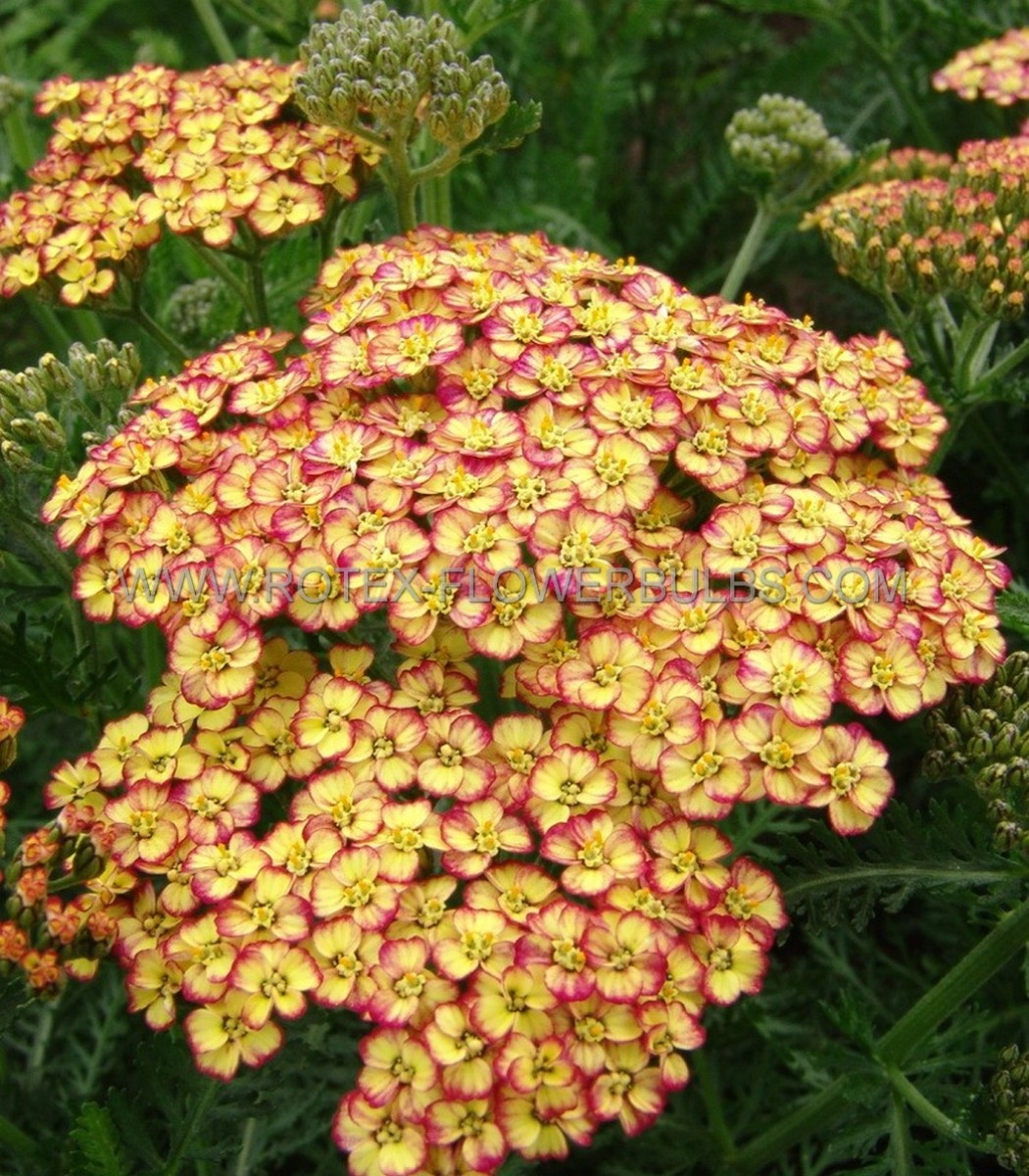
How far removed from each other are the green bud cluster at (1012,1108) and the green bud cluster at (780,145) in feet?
6.79

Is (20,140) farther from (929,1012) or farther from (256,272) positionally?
(929,1012)

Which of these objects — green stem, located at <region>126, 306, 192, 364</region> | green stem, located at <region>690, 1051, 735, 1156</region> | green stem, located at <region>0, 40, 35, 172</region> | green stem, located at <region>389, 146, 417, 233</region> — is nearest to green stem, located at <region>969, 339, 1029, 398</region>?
green stem, located at <region>389, 146, 417, 233</region>

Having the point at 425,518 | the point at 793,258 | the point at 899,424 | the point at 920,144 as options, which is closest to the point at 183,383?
the point at 425,518

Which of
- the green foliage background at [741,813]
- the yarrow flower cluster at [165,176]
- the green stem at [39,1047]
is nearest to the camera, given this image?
the green foliage background at [741,813]

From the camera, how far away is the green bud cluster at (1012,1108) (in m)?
2.12

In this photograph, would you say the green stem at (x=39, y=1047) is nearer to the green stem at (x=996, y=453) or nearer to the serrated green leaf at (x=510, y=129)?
the serrated green leaf at (x=510, y=129)

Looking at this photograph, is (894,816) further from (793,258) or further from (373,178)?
(793,258)

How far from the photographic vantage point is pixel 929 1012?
2.34 metres

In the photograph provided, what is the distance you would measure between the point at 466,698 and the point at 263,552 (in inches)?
16.2

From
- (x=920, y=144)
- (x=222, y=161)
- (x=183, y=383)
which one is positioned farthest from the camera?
(x=920, y=144)

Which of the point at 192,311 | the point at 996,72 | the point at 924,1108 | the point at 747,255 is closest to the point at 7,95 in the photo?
the point at 192,311

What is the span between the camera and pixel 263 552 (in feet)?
7.00

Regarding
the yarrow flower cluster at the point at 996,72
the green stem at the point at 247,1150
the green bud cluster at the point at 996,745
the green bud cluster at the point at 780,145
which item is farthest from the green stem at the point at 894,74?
the green stem at the point at 247,1150

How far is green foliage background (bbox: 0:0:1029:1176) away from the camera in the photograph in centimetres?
226
